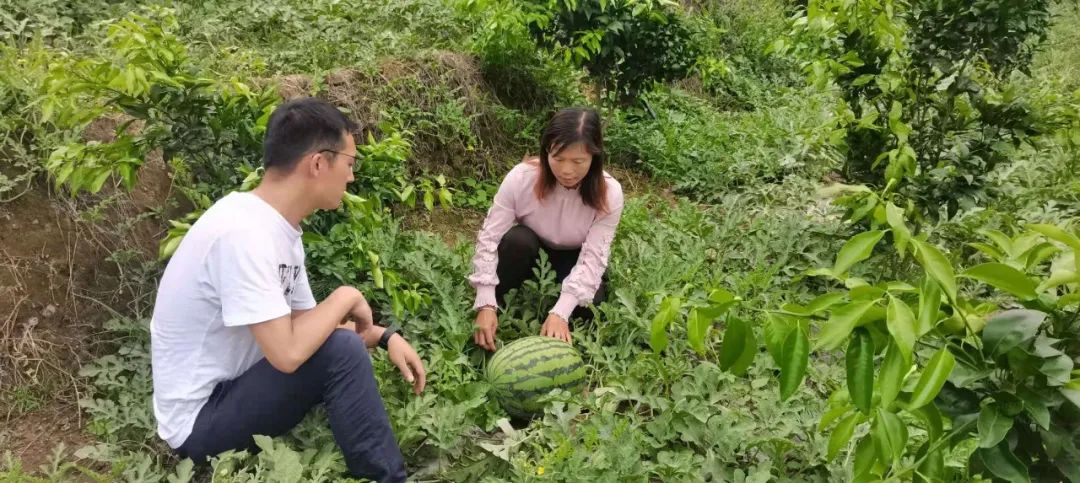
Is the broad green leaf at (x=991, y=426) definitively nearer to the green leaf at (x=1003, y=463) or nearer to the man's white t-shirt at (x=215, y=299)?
the green leaf at (x=1003, y=463)

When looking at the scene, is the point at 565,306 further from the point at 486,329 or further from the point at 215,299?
the point at 215,299

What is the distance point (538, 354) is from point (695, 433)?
→ 2.49 feet

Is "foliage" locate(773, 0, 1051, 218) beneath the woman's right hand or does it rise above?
above

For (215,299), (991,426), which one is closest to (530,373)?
(215,299)

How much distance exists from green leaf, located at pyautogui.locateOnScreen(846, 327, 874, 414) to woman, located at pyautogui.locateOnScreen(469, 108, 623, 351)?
2348mm

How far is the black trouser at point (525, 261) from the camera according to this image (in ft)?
12.6

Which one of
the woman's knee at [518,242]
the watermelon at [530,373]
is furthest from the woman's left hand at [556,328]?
the woman's knee at [518,242]

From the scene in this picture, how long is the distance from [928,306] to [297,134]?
1.97m

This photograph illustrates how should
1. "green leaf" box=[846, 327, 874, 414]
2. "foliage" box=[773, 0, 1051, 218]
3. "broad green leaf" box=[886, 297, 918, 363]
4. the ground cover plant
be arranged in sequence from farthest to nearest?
"foliage" box=[773, 0, 1051, 218] < the ground cover plant < "green leaf" box=[846, 327, 874, 414] < "broad green leaf" box=[886, 297, 918, 363]

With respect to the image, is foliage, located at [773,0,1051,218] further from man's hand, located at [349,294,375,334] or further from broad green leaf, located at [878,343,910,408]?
broad green leaf, located at [878,343,910,408]

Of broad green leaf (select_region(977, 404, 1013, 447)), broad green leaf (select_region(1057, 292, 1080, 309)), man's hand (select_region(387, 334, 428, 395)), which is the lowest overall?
man's hand (select_region(387, 334, 428, 395))

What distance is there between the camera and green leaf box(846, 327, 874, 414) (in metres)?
1.22

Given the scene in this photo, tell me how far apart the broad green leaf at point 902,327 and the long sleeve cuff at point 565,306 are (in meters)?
2.53

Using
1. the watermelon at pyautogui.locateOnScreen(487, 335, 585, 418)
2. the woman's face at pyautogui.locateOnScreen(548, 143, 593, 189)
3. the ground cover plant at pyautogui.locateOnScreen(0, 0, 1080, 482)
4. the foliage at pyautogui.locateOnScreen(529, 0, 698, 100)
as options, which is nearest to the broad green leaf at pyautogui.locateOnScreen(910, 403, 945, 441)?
the ground cover plant at pyautogui.locateOnScreen(0, 0, 1080, 482)
